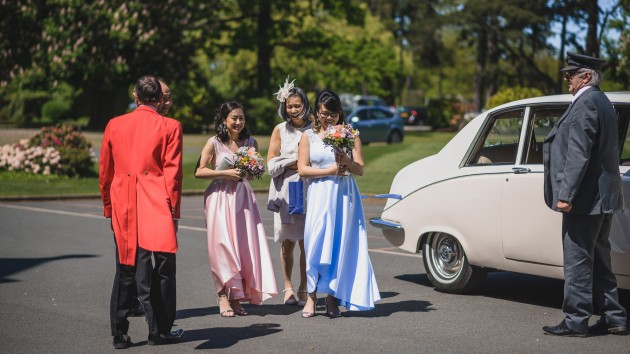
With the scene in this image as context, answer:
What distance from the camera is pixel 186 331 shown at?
7.78 m

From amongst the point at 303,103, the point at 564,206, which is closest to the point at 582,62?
the point at 564,206

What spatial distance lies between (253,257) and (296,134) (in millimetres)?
1196

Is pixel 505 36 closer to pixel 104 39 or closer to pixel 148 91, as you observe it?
pixel 104 39

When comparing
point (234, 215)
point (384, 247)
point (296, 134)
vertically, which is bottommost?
point (384, 247)

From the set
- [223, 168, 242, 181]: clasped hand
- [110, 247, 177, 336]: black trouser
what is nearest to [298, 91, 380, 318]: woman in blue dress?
[223, 168, 242, 181]: clasped hand

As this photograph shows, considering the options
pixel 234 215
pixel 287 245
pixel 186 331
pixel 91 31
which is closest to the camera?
pixel 186 331

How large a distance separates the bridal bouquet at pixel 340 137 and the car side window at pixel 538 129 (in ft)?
4.91

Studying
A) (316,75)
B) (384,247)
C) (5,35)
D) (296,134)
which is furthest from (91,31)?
(296,134)

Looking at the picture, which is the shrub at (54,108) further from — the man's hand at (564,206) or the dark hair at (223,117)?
the man's hand at (564,206)

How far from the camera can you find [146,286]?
6.98 m

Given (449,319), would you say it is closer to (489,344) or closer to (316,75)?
(489,344)

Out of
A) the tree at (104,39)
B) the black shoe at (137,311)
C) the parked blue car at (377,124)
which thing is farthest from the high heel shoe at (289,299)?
the tree at (104,39)

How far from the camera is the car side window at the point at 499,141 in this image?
8781 millimetres

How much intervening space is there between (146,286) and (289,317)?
68.7 inches
